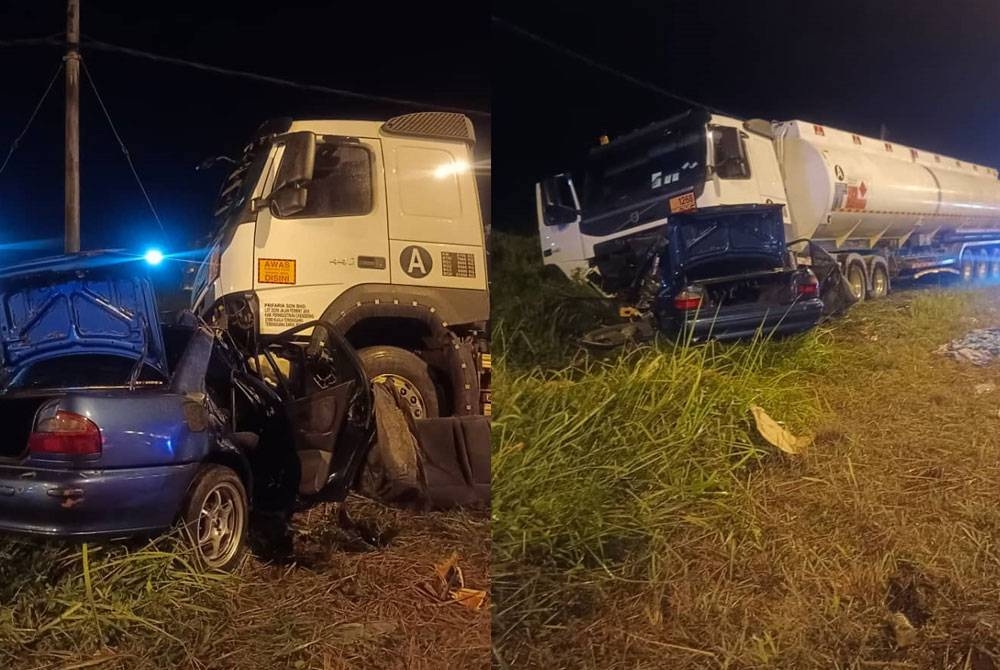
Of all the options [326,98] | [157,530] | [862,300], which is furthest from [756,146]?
[157,530]

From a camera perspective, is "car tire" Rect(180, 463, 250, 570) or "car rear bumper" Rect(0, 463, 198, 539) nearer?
"car rear bumper" Rect(0, 463, 198, 539)

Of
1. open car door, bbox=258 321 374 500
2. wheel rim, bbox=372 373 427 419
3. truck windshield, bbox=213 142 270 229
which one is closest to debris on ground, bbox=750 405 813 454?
wheel rim, bbox=372 373 427 419

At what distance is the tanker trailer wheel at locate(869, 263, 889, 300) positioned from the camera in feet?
7.69

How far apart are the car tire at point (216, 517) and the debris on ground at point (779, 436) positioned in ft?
4.51

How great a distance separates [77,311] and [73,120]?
50 cm

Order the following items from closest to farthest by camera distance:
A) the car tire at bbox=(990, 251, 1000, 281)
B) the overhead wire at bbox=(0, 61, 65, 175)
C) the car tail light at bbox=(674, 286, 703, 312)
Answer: the overhead wire at bbox=(0, 61, 65, 175) < the car tail light at bbox=(674, 286, 703, 312) < the car tire at bbox=(990, 251, 1000, 281)

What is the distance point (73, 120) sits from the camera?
214 centimetres

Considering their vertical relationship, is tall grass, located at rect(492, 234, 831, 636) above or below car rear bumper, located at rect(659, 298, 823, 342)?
below

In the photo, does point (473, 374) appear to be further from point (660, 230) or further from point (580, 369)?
point (660, 230)

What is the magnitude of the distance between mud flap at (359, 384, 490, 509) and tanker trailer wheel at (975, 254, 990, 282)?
1.46m

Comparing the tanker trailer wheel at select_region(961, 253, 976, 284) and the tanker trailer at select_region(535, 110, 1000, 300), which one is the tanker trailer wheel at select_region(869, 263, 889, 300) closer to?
the tanker trailer at select_region(535, 110, 1000, 300)

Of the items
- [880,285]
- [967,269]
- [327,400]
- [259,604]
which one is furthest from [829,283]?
[259,604]

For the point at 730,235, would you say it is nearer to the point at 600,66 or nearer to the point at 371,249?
the point at 600,66

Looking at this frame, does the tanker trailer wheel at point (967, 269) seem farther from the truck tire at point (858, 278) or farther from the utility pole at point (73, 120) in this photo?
the utility pole at point (73, 120)
